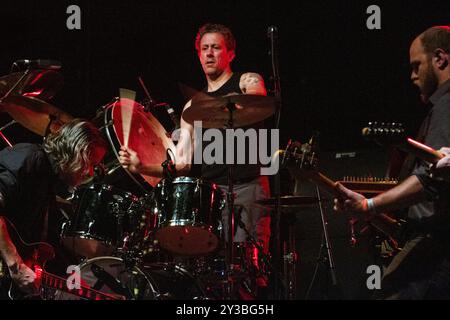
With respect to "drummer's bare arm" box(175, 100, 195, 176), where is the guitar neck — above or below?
below

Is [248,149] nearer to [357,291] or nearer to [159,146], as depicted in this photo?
[159,146]

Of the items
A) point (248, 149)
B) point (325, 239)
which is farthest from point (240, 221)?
point (325, 239)

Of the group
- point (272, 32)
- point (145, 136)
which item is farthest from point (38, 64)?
point (272, 32)

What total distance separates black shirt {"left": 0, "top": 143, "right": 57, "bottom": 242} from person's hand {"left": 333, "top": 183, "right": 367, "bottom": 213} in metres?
1.72

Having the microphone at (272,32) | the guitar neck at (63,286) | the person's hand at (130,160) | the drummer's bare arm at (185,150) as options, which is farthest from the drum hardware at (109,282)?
the microphone at (272,32)

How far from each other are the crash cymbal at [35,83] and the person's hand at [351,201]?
2.41 meters

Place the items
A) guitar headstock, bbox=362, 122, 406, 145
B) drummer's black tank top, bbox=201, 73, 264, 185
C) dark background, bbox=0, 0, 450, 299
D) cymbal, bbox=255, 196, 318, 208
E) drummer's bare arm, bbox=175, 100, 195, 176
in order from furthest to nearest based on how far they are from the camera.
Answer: dark background, bbox=0, 0, 450, 299, drummer's bare arm, bbox=175, 100, 195, 176, cymbal, bbox=255, 196, 318, 208, drummer's black tank top, bbox=201, 73, 264, 185, guitar headstock, bbox=362, 122, 406, 145

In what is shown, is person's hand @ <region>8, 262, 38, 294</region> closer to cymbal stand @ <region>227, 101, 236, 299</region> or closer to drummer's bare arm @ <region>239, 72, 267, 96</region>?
cymbal stand @ <region>227, 101, 236, 299</region>

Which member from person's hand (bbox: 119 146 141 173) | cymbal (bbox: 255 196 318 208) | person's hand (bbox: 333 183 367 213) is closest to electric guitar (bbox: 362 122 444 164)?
person's hand (bbox: 333 183 367 213)

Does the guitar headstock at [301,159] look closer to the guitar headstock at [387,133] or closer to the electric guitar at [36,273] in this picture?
the guitar headstock at [387,133]

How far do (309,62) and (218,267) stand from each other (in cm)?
304

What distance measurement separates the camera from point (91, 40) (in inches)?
263

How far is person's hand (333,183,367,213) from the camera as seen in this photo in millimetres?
2972

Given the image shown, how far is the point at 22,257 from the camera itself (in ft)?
11.4
